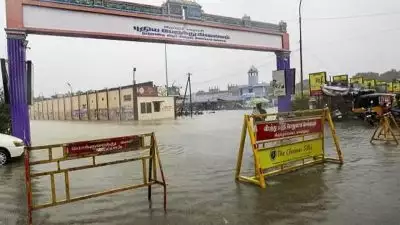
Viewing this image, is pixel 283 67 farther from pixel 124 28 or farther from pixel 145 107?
pixel 145 107

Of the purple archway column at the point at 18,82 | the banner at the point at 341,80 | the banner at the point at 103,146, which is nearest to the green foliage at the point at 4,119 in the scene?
the purple archway column at the point at 18,82

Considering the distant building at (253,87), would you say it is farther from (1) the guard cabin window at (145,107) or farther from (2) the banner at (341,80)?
(2) the banner at (341,80)

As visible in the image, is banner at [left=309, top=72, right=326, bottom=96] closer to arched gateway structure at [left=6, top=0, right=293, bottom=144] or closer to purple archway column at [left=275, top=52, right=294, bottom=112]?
purple archway column at [left=275, top=52, right=294, bottom=112]

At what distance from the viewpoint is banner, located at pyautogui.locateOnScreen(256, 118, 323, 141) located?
26.3ft

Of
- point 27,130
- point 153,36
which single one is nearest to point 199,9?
point 153,36

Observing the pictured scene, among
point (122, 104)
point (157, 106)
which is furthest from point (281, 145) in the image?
point (122, 104)

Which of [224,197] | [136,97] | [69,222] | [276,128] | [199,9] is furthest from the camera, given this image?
[136,97]

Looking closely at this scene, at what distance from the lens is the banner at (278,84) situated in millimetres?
18234

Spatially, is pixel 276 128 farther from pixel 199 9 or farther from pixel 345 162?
pixel 199 9

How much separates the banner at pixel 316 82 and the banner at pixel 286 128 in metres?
20.1

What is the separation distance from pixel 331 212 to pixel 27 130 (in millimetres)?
12820

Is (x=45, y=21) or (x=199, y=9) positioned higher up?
(x=199, y=9)

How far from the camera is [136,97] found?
5178 centimetres

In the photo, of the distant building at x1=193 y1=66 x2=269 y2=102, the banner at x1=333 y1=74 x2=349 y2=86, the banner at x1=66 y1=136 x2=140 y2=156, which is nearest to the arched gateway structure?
the banner at x1=333 y1=74 x2=349 y2=86
